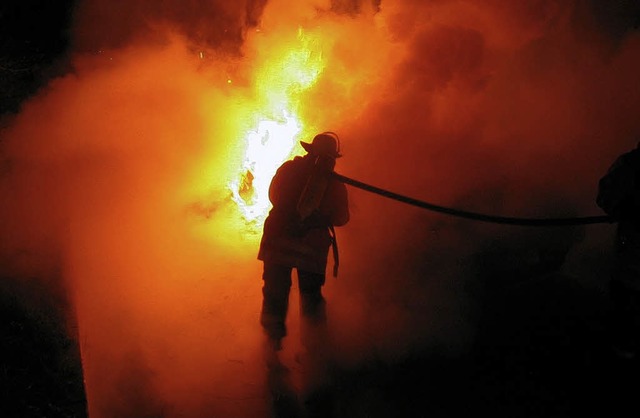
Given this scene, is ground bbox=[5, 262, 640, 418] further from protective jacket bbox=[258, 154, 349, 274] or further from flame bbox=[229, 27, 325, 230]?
flame bbox=[229, 27, 325, 230]

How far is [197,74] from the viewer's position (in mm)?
7367

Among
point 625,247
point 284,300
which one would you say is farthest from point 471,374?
point 284,300

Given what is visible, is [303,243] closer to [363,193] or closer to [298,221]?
[298,221]

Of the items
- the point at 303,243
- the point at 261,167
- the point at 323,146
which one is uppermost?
the point at 261,167

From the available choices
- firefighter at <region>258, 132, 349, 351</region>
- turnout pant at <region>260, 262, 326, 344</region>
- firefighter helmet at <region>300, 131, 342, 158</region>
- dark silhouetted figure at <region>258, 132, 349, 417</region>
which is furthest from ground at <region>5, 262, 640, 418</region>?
firefighter helmet at <region>300, 131, 342, 158</region>

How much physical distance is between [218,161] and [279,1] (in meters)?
2.47

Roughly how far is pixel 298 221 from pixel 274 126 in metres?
3.08

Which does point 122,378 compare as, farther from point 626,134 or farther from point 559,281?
point 626,134

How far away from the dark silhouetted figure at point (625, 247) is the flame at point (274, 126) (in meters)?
3.92

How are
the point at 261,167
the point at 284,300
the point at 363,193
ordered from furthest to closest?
the point at 261,167 → the point at 363,193 → the point at 284,300

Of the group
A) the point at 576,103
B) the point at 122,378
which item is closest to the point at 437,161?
the point at 576,103

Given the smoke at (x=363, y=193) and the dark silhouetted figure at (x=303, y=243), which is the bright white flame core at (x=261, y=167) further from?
the dark silhouetted figure at (x=303, y=243)

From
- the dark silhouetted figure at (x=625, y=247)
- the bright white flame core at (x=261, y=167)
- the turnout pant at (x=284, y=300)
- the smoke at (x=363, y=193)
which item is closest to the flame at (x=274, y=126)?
the bright white flame core at (x=261, y=167)

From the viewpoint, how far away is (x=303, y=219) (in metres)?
3.87
